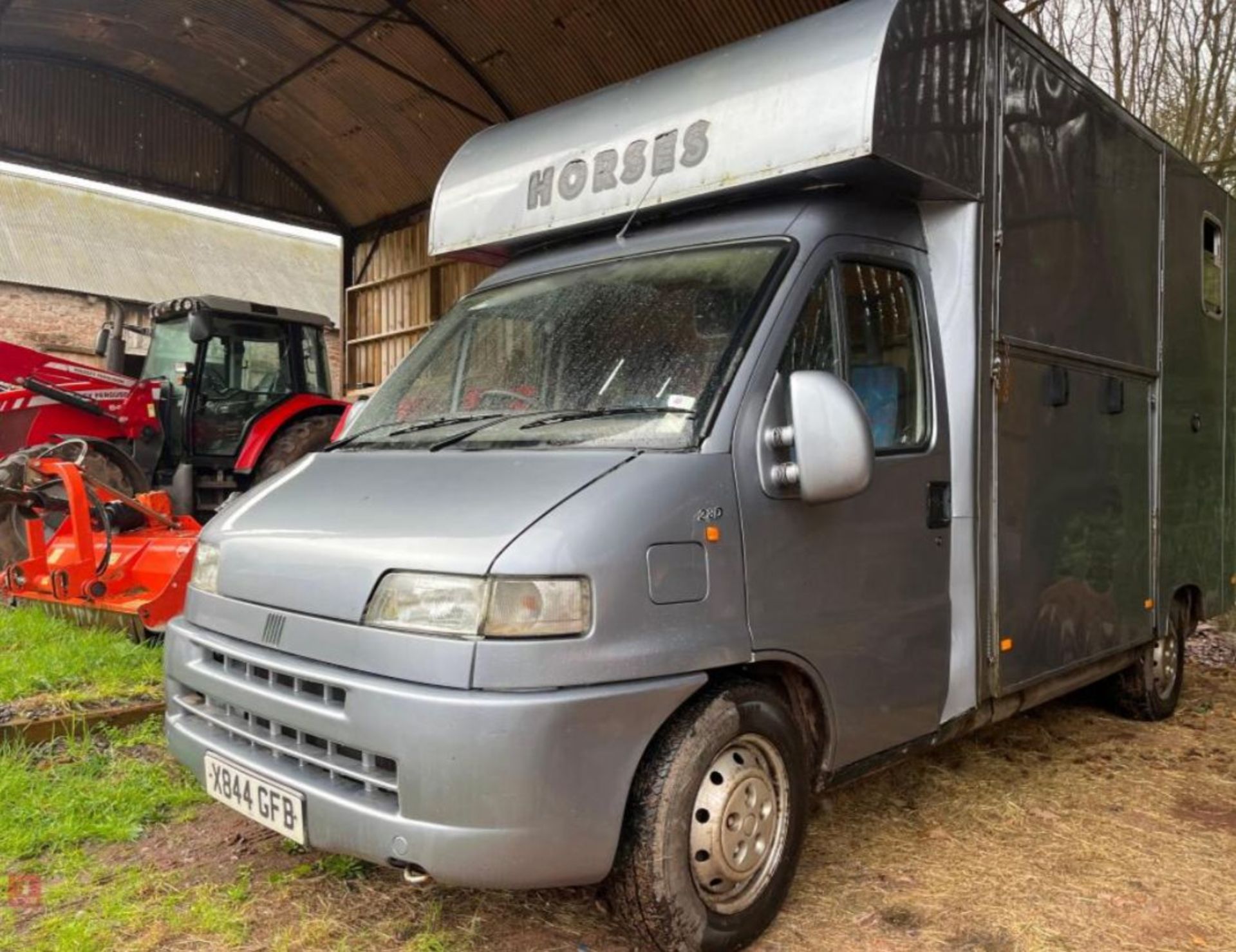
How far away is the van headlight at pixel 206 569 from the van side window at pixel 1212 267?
5.28 meters

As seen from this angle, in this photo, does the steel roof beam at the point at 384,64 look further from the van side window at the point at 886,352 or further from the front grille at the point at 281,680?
the front grille at the point at 281,680

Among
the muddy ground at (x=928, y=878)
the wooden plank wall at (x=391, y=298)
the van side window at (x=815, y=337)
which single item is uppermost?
the wooden plank wall at (x=391, y=298)

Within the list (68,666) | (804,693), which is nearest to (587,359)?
(804,693)

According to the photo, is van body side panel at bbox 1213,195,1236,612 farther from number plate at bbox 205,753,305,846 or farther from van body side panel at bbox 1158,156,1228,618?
number plate at bbox 205,753,305,846

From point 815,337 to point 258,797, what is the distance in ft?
7.12

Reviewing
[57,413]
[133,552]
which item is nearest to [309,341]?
[57,413]

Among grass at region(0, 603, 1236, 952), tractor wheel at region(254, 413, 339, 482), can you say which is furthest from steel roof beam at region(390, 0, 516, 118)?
grass at region(0, 603, 1236, 952)

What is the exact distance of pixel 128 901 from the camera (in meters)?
3.06

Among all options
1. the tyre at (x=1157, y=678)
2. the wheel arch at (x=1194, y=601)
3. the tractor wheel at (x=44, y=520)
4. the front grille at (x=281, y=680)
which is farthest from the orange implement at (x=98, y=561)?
the wheel arch at (x=1194, y=601)

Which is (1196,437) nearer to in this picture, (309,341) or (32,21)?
(309,341)

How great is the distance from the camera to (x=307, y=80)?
1186 centimetres

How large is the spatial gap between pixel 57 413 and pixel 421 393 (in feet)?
22.5

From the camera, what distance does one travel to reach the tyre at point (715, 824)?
8.47 feet

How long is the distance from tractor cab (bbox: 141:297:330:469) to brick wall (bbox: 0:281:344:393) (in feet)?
39.8
